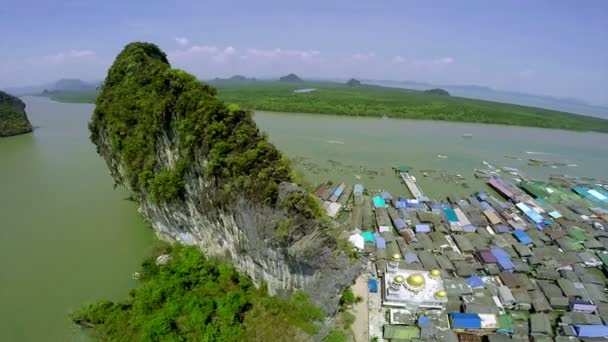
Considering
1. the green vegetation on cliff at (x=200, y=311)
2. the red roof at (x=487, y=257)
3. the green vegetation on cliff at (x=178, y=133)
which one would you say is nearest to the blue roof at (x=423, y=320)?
the green vegetation on cliff at (x=200, y=311)

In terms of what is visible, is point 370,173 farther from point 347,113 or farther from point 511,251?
point 347,113

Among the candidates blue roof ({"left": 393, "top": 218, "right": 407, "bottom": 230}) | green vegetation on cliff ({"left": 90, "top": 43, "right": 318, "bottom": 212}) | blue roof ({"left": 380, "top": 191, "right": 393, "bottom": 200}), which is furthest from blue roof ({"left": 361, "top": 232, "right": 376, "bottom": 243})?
green vegetation on cliff ({"left": 90, "top": 43, "right": 318, "bottom": 212})

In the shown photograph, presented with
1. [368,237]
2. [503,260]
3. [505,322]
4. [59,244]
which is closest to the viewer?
[505,322]

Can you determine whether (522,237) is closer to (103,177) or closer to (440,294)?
(440,294)

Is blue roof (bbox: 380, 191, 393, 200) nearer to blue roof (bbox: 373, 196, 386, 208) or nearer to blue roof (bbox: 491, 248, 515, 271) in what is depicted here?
blue roof (bbox: 373, 196, 386, 208)

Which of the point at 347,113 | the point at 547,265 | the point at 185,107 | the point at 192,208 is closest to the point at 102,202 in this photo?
the point at 192,208

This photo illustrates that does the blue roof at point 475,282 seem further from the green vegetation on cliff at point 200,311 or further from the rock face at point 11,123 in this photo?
the rock face at point 11,123

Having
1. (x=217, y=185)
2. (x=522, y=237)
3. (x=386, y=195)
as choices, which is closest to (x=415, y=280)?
(x=217, y=185)
